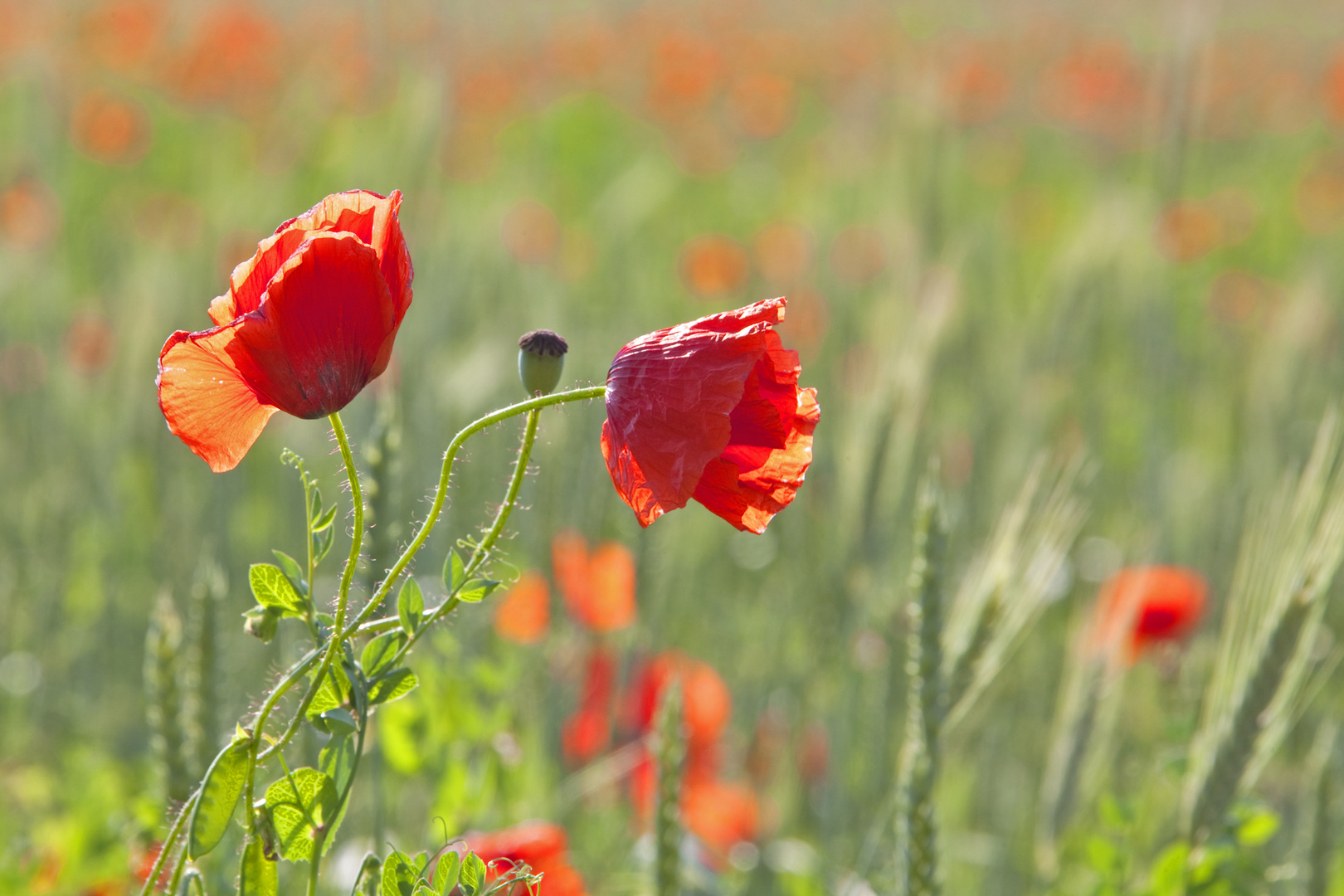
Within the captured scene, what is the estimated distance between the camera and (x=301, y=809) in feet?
1.79

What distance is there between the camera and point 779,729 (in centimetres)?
178

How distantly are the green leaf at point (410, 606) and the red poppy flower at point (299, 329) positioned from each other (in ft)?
0.26

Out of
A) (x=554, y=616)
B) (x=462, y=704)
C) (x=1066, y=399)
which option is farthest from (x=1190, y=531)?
(x=462, y=704)

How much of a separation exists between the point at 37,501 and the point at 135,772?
1.73 feet

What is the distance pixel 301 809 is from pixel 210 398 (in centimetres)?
18

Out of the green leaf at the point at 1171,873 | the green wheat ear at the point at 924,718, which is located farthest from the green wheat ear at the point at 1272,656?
the green wheat ear at the point at 924,718

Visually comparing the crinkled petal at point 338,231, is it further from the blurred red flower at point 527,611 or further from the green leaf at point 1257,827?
the blurred red flower at point 527,611

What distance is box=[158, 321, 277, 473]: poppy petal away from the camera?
531mm

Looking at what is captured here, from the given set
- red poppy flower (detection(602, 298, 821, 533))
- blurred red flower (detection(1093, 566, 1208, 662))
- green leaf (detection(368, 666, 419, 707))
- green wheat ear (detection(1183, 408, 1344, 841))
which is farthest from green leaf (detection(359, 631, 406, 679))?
blurred red flower (detection(1093, 566, 1208, 662))

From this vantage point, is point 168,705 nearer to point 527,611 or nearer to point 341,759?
point 341,759

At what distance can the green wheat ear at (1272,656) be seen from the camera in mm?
835

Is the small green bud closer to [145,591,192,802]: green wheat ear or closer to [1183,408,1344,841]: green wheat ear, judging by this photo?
[145,591,192,802]: green wheat ear

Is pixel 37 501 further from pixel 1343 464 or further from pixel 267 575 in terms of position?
pixel 1343 464

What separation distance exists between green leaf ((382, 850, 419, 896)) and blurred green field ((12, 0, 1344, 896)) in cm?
13
